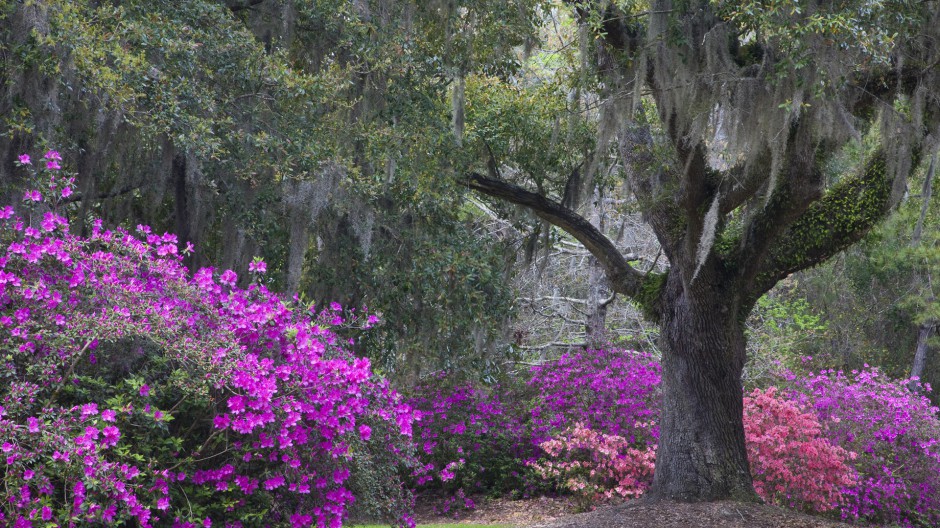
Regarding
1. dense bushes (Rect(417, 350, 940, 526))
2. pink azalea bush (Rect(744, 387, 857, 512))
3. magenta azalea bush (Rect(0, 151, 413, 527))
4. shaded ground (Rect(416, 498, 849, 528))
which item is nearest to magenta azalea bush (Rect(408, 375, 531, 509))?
dense bushes (Rect(417, 350, 940, 526))

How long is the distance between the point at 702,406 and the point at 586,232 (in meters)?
1.83

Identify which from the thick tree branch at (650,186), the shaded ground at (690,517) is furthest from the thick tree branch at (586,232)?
the shaded ground at (690,517)

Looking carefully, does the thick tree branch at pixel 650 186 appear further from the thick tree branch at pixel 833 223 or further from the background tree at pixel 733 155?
the thick tree branch at pixel 833 223

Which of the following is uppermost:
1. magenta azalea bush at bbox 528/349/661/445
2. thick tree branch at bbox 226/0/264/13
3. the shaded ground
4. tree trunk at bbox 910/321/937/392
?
thick tree branch at bbox 226/0/264/13

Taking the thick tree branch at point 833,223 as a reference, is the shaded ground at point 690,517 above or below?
below

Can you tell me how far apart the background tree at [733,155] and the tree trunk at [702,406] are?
1 centimetres

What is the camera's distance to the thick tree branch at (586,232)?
8.12 meters

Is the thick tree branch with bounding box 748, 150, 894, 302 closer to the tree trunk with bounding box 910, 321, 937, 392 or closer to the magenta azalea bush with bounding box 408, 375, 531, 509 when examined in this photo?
the magenta azalea bush with bounding box 408, 375, 531, 509

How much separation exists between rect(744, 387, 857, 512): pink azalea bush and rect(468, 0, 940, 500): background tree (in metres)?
1.64

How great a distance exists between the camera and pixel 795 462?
8953 mm

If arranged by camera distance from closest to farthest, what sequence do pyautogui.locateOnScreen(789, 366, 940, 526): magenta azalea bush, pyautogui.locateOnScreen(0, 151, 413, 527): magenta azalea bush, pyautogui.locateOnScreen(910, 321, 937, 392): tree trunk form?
pyautogui.locateOnScreen(0, 151, 413, 527): magenta azalea bush, pyautogui.locateOnScreen(789, 366, 940, 526): magenta azalea bush, pyautogui.locateOnScreen(910, 321, 937, 392): tree trunk

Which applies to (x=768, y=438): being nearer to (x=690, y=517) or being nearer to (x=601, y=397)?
(x=601, y=397)

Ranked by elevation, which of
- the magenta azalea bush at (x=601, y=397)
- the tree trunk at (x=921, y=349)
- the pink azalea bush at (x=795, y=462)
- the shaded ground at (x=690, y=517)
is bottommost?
the shaded ground at (x=690, y=517)

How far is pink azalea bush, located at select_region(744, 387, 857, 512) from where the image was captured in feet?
28.7
